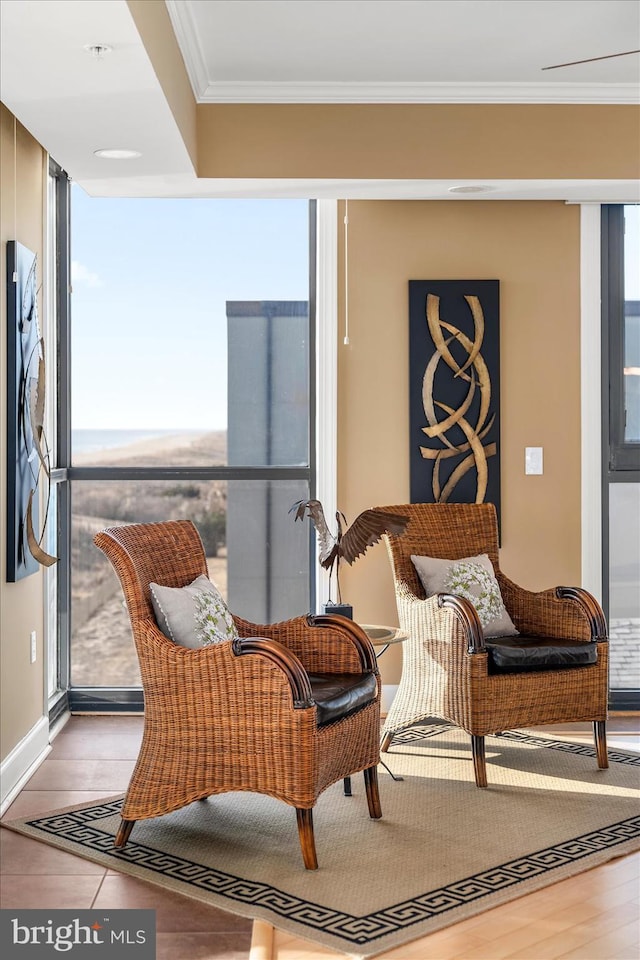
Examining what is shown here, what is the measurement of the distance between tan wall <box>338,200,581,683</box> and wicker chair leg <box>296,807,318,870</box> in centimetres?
188

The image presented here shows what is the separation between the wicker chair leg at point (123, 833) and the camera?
3.36 metres

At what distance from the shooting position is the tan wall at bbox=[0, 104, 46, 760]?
12.6 ft

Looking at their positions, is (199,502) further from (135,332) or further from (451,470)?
(451,470)

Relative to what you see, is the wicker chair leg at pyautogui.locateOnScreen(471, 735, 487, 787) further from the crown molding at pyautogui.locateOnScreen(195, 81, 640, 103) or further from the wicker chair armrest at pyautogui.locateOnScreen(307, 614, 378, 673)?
the crown molding at pyautogui.locateOnScreen(195, 81, 640, 103)

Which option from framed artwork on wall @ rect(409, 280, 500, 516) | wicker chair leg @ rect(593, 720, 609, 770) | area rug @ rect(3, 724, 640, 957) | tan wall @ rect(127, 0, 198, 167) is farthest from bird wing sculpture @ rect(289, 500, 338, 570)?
tan wall @ rect(127, 0, 198, 167)

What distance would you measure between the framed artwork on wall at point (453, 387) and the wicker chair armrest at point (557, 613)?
0.64m

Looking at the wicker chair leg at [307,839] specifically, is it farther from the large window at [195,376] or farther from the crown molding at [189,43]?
the crown molding at [189,43]

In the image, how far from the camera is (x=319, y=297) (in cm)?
504

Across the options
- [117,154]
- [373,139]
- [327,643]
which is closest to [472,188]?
[373,139]

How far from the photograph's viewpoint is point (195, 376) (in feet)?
16.9

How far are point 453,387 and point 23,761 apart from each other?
8.26 feet

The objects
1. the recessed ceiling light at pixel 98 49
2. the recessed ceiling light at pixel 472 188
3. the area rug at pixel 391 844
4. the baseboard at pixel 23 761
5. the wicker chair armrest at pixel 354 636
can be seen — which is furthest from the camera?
the recessed ceiling light at pixel 472 188

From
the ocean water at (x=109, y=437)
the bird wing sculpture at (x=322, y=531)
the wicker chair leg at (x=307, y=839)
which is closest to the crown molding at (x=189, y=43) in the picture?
the ocean water at (x=109, y=437)

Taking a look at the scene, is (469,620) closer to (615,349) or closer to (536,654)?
(536,654)
